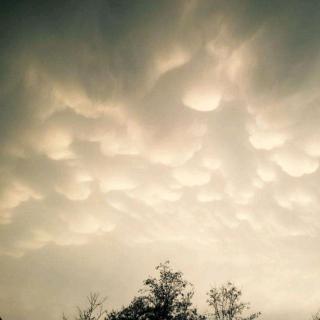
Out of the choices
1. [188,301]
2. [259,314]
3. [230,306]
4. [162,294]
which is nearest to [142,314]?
[162,294]

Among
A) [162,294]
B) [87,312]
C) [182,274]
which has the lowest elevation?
[87,312]

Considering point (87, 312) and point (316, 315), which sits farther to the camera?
point (316, 315)

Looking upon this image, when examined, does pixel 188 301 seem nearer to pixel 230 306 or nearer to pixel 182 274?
pixel 182 274

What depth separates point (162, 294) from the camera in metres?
41.2

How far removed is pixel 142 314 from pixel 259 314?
1753 centimetres

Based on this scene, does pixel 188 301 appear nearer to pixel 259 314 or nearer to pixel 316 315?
pixel 259 314

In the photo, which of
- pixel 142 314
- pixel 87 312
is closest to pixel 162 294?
pixel 142 314

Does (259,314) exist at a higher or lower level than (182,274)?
lower

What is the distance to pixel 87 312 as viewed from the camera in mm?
37312

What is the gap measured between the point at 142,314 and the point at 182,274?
27.7ft

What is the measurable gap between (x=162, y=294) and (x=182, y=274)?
4330 millimetres

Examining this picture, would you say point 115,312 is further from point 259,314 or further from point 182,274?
point 259,314

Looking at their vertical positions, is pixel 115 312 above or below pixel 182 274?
below

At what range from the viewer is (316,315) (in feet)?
132
